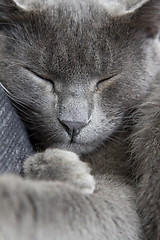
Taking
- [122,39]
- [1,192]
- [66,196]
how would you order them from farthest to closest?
[122,39]
[66,196]
[1,192]

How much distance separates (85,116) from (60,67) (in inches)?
7.3

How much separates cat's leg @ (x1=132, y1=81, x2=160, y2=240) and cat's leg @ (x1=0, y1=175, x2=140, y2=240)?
43 mm

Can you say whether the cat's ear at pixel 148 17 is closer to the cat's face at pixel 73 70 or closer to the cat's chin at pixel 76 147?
the cat's face at pixel 73 70

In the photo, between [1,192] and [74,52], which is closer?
[1,192]

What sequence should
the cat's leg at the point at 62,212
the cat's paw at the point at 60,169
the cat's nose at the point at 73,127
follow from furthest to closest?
the cat's nose at the point at 73,127, the cat's paw at the point at 60,169, the cat's leg at the point at 62,212

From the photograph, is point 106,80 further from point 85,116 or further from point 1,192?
point 1,192

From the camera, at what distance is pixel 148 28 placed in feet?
4.55

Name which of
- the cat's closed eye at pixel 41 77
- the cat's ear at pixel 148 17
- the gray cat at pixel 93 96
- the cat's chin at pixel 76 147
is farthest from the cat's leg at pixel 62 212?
the cat's ear at pixel 148 17

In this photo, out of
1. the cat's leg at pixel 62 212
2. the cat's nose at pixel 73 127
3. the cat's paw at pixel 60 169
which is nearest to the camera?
the cat's leg at pixel 62 212

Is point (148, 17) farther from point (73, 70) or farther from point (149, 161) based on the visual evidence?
point (149, 161)

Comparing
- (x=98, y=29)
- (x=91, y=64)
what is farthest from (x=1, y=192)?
(x=98, y=29)

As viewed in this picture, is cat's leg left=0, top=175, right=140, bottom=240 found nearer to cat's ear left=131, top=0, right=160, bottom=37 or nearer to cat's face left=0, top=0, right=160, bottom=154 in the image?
cat's face left=0, top=0, right=160, bottom=154

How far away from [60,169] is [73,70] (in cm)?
35

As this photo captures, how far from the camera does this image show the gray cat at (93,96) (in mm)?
1105
